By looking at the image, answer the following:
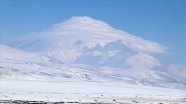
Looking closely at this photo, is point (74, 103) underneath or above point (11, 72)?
underneath

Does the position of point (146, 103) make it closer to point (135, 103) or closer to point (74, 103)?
point (135, 103)

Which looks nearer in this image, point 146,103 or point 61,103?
point 61,103

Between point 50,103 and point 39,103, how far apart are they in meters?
1.35

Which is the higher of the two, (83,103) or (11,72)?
(11,72)

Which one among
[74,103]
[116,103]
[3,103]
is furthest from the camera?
[116,103]

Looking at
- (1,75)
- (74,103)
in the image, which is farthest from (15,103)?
(1,75)

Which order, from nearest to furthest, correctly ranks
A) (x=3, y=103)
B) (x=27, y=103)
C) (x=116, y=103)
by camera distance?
(x=3, y=103) → (x=27, y=103) → (x=116, y=103)

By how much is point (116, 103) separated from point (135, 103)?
2.62m

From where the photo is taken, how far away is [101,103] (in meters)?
46.9

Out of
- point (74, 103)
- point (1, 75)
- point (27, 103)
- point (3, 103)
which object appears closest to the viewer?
point (3, 103)

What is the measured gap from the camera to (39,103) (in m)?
42.8

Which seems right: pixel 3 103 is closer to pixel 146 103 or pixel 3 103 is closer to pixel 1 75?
pixel 146 103

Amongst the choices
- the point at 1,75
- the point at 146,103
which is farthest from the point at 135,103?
the point at 1,75

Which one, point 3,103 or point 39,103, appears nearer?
point 3,103
